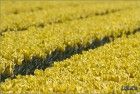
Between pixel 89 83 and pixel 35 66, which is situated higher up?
pixel 89 83

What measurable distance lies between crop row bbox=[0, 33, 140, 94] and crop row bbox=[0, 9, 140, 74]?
1519 mm

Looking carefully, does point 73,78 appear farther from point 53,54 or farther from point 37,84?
point 53,54

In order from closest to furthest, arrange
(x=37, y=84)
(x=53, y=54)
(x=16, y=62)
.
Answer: (x=37, y=84) → (x=16, y=62) → (x=53, y=54)

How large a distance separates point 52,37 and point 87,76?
583 cm

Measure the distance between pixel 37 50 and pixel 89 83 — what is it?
3.97m

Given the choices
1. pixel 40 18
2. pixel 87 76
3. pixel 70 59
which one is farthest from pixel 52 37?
pixel 40 18

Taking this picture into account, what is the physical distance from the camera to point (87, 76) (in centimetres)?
991

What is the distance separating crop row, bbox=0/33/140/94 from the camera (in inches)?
359

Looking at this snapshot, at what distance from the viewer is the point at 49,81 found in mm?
9500

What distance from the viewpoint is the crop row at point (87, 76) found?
9109 millimetres

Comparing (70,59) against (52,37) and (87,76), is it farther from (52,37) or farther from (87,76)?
(52,37)

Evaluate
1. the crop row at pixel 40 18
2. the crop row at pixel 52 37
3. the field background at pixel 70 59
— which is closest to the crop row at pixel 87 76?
the field background at pixel 70 59

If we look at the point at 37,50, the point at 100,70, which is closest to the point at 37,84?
the point at 100,70

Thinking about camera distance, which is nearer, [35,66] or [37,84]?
[37,84]
